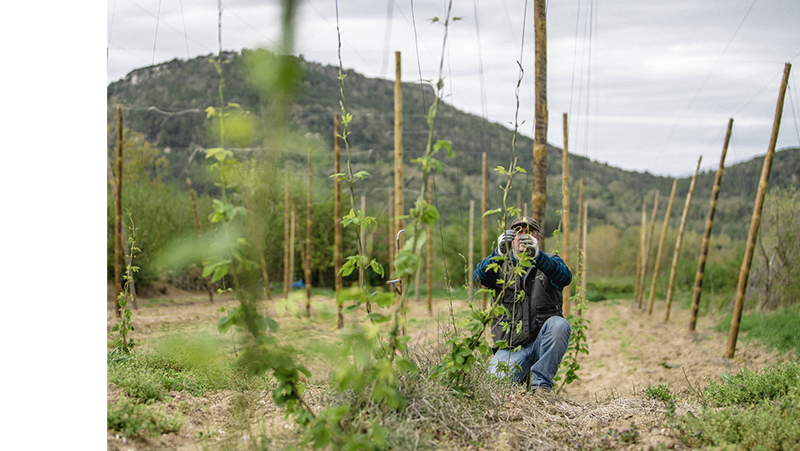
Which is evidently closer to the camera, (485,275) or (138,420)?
(138,420)

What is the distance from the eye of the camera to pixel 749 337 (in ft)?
26.0

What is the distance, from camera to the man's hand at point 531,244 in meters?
2.69

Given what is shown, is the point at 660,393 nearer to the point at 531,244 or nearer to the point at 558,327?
the point at 558,327

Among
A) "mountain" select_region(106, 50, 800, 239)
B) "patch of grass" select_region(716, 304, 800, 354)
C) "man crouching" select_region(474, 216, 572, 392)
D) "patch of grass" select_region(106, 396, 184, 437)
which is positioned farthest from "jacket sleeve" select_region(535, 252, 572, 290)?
"mountain" select_region(106, 50, 800, 239)

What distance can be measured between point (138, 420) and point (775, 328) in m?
8.96

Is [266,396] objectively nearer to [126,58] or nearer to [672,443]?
[672,443]

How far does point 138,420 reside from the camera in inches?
82.5

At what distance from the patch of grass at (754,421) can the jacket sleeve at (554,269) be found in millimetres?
997

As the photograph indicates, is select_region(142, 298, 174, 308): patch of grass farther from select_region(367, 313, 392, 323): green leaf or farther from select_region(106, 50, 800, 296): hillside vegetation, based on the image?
select_region(367, 313, 392, 323): green leaf

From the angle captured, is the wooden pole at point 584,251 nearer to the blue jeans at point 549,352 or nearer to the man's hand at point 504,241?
the blue jeans at point 549,352

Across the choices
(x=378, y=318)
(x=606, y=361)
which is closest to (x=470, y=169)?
(x=606, y=361)

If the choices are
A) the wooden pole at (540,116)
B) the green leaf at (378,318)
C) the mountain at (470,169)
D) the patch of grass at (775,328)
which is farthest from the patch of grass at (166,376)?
the patch of grass at (775,328)

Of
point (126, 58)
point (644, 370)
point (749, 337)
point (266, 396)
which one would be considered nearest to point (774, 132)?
point (644, 370)
